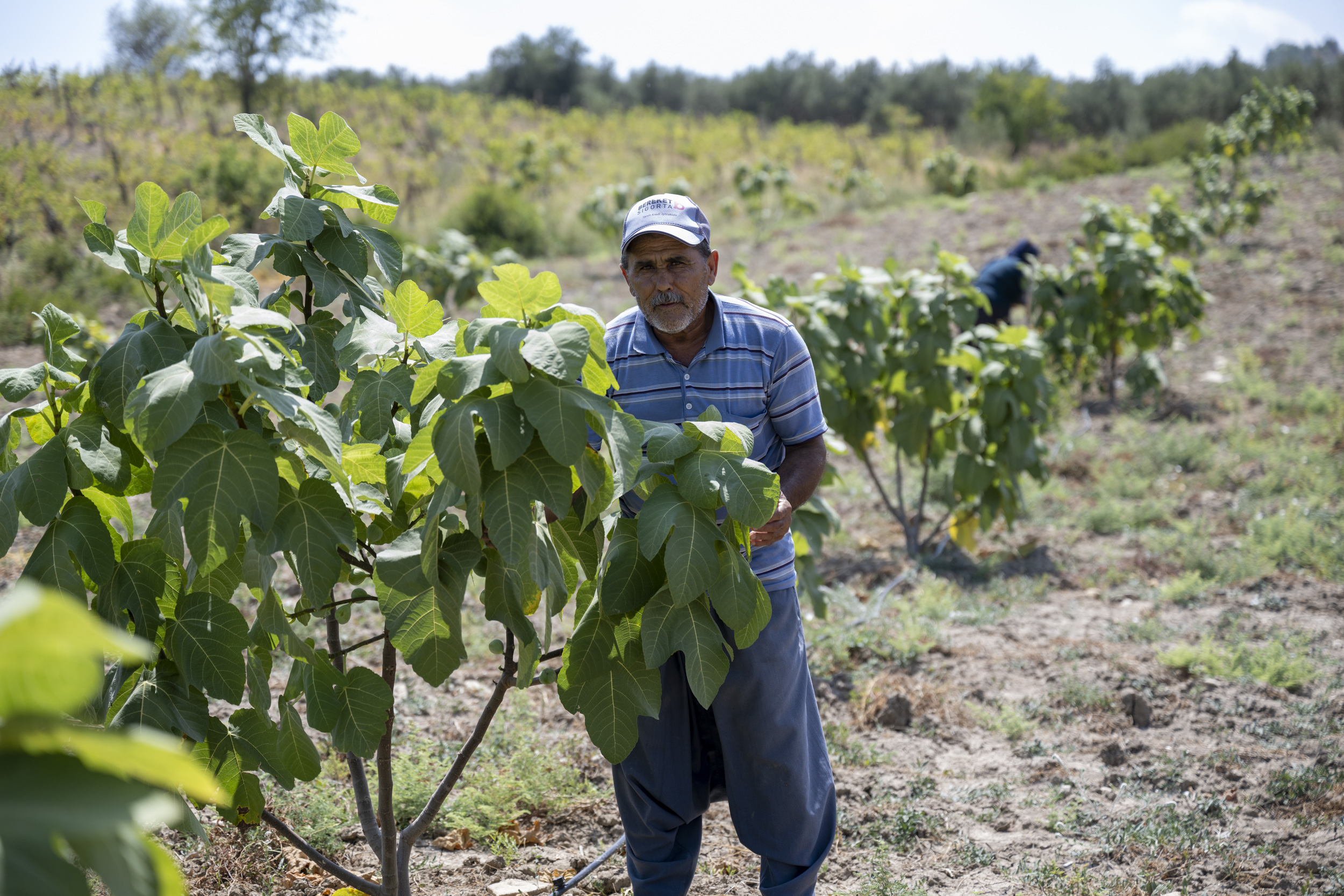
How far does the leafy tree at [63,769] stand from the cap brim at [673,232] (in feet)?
5.01

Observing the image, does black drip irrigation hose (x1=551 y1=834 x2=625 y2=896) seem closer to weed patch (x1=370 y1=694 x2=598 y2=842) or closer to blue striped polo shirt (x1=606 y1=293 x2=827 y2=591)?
weed patch (x1=370 y1=694 x2=598 y2=842)

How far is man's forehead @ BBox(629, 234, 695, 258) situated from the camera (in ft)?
6.63

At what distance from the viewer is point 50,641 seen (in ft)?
1.79

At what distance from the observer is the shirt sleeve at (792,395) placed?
6.89 feet

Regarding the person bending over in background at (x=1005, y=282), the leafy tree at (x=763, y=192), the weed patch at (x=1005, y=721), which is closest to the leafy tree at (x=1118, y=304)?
the person bending over in background at (x=1005, y=282)

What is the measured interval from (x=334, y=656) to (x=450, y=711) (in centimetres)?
178

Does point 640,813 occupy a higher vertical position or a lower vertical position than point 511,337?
lower

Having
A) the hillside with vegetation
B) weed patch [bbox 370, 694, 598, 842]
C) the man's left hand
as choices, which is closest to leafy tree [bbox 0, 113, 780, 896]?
the hillside with vegetation

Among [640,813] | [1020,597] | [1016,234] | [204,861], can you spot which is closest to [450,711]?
[204,861]

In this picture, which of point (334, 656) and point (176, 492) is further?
point (334, 656)

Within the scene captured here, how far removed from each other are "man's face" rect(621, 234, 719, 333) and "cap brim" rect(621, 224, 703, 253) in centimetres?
1

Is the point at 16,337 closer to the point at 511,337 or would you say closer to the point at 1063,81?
the point at 511,337

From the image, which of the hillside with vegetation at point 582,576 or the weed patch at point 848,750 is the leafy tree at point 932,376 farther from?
the weed patch at point 848,750

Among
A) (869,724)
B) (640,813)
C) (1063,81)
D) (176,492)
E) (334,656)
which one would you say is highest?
(1063,81)
